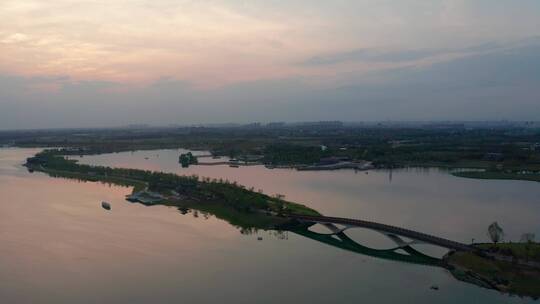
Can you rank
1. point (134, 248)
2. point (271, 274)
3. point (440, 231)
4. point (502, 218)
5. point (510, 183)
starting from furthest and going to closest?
point (510, 183), point (502, 218), point (440, 231), point (134, 248), point (271, 274)

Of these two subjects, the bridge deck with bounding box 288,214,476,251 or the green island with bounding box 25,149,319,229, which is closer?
the bridge deck with bounding box 288,214,476,251

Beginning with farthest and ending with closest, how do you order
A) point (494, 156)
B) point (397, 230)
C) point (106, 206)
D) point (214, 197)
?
1. point (494, 156)
2. point (214, 197)
3. point (106, 206)
4. point (397, 230)

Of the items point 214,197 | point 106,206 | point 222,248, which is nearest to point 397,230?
point 222,248

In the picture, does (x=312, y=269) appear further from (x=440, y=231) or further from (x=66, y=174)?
(x=66, y=174)

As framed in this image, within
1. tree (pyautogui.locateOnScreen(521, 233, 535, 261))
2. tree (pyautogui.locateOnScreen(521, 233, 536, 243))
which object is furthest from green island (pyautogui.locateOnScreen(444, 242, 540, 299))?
tree (pyautogui.locateOnScreen(521, 233, 536, 243))

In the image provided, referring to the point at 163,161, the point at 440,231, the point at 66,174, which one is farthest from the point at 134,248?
the point at 163,161

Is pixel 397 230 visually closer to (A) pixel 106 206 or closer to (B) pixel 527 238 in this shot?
(B) pixel 527 238

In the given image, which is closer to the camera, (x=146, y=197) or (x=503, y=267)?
(x=503, y=267)

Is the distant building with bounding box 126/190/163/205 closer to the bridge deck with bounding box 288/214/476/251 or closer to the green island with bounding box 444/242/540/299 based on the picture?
the bridge deck with bounding box 288/214/476/251
